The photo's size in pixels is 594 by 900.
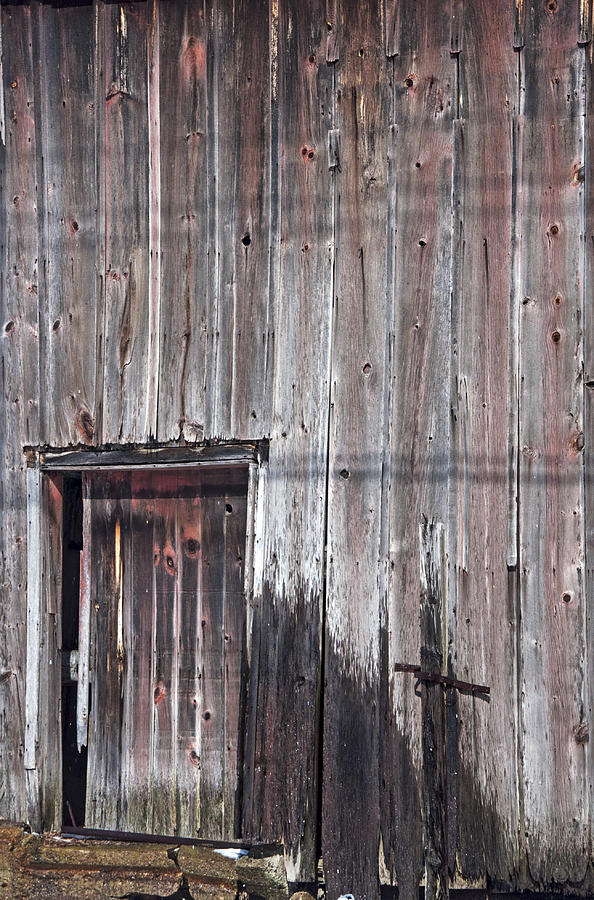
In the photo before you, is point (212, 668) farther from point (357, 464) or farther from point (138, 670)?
point (357, 464)

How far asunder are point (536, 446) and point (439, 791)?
1670 mm

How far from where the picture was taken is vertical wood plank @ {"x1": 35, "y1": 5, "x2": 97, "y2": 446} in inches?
213

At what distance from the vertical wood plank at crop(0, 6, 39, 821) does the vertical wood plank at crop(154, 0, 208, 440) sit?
752 millimetres

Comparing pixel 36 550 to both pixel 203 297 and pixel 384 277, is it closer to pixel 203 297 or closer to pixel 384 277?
pixel 203 297

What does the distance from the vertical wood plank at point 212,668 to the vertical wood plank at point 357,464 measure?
614 mm

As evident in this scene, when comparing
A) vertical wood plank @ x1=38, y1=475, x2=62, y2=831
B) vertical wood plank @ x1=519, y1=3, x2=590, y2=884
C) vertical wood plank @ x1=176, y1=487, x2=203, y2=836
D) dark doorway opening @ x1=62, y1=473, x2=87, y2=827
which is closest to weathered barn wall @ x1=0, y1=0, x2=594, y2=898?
vertical wood plank @ x1=519, y1=3, x2=590, y2=884

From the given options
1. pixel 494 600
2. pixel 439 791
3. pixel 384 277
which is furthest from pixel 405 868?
pixel 384 277

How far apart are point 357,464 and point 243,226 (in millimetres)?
1370

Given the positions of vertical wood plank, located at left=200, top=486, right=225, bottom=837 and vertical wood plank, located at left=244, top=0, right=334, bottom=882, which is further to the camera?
vertical wood plank, located at left=200, top=486, right=225, bottom=837

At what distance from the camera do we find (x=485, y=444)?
191 inches

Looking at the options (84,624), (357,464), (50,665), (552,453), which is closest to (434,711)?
(357,464)

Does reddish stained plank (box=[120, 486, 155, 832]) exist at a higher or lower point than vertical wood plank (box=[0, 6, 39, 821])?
lower

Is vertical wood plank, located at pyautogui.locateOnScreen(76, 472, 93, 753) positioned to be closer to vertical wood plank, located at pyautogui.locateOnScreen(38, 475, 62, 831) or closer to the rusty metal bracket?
vertical wood plank, located at pyautogui.locateOnScreen(38, 475, 62, 831)

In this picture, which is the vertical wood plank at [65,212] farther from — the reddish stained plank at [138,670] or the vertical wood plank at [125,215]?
the reddish stained plank at [138,670]
